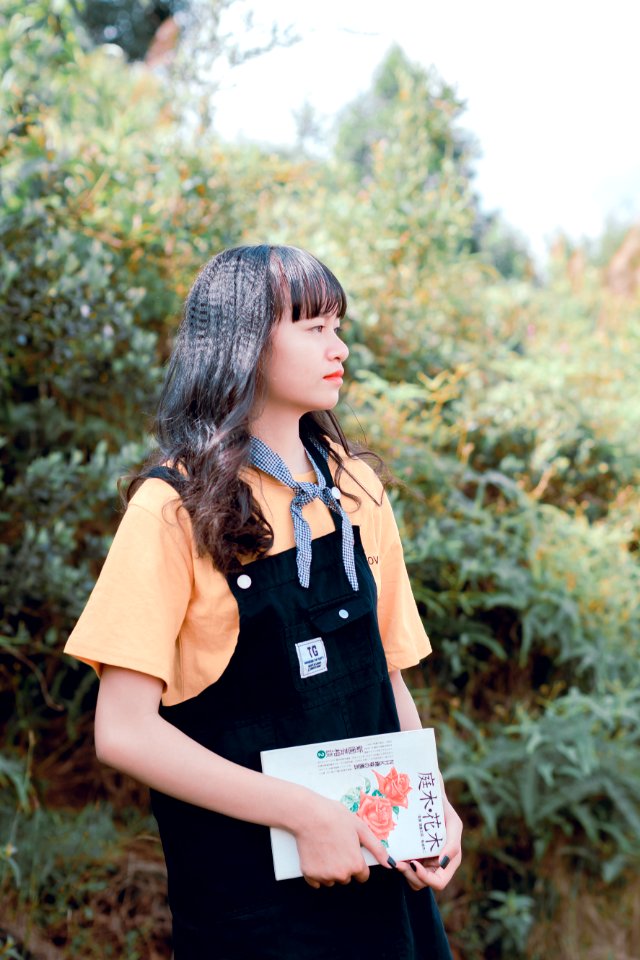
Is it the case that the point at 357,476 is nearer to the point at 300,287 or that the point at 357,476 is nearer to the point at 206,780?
the point at 300,287

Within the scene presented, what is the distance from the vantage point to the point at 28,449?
3.10 meters

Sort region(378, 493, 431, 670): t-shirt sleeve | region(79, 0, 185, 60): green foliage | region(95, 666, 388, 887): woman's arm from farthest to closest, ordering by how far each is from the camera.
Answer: region(79, 0, 185, 60): green foliage
region(378, 493, 431, 670): t-shirt sleeve
region(95, 666, 388, 887): woman's arm

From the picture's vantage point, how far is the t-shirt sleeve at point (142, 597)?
4.13ft

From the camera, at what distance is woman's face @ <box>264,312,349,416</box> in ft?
4.82

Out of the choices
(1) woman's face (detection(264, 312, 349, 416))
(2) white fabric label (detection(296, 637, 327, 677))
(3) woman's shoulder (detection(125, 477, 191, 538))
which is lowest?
(2) white fabric label (detection(296, 637, 327, 677))

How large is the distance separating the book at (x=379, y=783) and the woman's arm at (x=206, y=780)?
1.2 inches

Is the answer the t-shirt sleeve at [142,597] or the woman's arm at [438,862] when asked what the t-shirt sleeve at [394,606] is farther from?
the t-shirt sleeve at [142,597]

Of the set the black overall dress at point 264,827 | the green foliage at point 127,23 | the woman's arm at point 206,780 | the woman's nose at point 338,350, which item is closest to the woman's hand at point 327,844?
the woman's arm at point 206,780

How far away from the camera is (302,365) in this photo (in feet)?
4.82

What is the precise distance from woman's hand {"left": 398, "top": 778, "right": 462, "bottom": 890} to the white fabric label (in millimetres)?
264

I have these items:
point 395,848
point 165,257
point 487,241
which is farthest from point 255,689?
point 487,241

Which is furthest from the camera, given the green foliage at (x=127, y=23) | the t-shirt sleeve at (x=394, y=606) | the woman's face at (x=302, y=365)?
the green foliage at (x=127, y=23)

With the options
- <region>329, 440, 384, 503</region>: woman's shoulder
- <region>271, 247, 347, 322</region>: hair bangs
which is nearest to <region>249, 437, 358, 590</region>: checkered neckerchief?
<region>329, 440, 384, 503</region>: woman's shoulder

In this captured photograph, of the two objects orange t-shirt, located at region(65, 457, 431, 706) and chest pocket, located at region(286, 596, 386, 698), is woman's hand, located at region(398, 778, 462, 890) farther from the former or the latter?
orange t-shirt, located at region(65, 457, 431, 706)
